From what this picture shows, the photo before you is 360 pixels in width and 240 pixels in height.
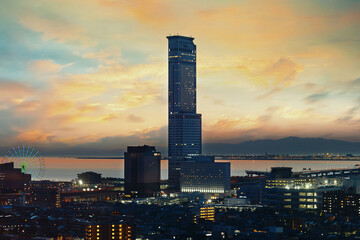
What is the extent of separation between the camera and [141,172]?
96.9 metres

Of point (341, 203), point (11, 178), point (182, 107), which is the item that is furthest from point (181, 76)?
point (341, 203)

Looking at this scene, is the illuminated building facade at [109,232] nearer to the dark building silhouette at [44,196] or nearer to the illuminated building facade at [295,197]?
the illuminated building facade at [295,197]

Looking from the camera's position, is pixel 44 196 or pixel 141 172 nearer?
pixel 44 196

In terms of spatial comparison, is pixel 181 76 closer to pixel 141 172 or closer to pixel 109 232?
pixel 141 172

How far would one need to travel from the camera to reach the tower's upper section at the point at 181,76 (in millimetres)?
124312

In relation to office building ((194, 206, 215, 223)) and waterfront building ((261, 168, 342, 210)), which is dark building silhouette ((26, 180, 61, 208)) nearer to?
office building ((194, 206, 215, 223))

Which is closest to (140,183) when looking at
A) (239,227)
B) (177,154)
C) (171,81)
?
(177,154)

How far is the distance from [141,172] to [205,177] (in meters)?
10.9

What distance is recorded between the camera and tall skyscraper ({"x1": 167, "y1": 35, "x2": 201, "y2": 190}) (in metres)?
119

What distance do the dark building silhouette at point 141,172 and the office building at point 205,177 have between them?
22.2ft

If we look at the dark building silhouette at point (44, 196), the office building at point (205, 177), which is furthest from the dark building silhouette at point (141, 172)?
the dark building silhouette at point (44, 196)

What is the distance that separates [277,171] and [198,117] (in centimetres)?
4058

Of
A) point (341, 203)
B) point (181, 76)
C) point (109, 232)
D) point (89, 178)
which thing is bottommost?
point (109, 232)

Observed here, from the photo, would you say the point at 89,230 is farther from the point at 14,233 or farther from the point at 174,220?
the point at 174,220
